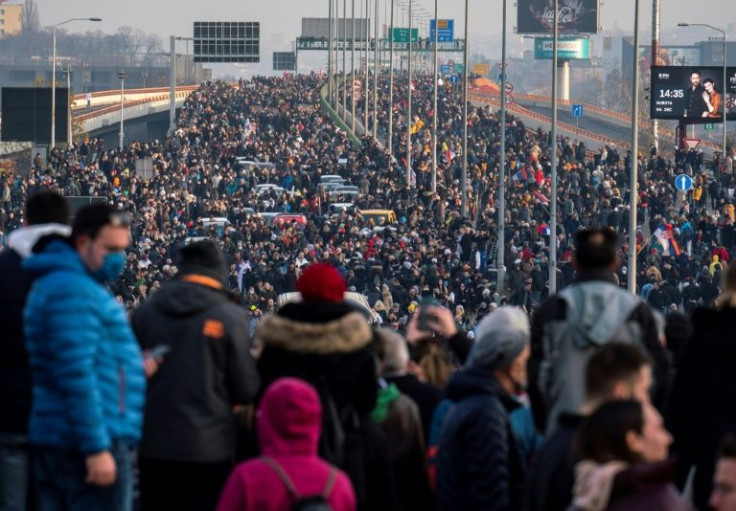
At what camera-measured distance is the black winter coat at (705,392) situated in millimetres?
7207

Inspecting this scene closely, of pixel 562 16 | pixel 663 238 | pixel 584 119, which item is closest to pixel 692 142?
pixel 663 238

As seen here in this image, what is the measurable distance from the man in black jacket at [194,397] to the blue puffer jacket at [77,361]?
0.59 metres

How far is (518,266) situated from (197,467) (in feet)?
106

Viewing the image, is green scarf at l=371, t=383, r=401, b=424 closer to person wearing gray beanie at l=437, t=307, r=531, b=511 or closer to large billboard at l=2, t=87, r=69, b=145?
person wearing gray beanie at l=437, t=307, r=531, b=511

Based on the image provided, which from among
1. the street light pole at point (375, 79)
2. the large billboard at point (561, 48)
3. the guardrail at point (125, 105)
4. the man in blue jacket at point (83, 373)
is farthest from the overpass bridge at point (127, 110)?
the man in blue jacket at point (83, 373)

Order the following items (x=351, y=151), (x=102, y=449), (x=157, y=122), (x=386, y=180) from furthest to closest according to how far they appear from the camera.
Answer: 1. (x=157, y=122)
2. (x=351, y=151)
3. (x=386, y=180)
4. (x=102, y=449)

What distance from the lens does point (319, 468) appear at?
20.6 feet

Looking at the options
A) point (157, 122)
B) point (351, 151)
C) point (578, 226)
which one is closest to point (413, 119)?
point (351, 151)

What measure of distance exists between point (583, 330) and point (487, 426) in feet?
1.73

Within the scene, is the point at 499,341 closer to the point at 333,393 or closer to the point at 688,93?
the point at 333,393

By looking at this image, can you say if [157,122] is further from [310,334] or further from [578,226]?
[310,334]

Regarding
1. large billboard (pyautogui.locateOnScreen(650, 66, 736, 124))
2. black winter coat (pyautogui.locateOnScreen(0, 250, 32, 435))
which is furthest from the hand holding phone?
large billboard (pyautogui.locateOnScreen(650, 66, 736, 124))

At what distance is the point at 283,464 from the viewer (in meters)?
6.24

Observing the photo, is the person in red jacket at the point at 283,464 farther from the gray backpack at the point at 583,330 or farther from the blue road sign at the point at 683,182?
the blue road sign at the point at 683,182
